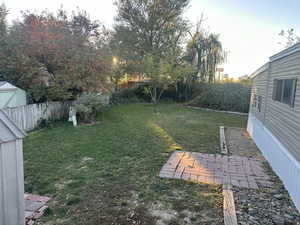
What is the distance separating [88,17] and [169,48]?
788cm

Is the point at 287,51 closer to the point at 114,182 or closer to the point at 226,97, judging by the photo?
the point at 114,182

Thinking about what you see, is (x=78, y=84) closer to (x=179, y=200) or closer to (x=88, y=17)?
(x=88, y=17)

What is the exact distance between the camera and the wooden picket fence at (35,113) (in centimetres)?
641

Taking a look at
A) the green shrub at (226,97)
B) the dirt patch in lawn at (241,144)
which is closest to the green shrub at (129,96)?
the green shrub at (226,97)

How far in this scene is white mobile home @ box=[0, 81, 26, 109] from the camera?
20.9ft

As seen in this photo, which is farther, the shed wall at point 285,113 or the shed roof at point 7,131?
the shed wall at point 285,113

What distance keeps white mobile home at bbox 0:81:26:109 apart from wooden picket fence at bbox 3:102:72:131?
0.40 meters

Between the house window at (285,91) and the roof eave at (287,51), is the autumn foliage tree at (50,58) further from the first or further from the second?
the house window at (285,91)

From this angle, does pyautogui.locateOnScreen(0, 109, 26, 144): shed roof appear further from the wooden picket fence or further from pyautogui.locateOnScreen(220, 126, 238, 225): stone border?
the wooden picket fence

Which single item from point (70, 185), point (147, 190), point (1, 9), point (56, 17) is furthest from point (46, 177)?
point (1, 9)

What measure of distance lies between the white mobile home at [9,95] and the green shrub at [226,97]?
1132 centimetres

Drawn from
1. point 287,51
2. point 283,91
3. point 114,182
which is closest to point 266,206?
point 114,182

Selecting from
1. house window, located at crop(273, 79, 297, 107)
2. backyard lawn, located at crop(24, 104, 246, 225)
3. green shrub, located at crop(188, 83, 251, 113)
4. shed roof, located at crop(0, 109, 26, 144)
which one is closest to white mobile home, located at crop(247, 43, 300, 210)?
house window, located at crop(273, 79, 297, 107)

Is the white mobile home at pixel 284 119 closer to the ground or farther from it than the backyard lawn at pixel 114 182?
farther from it
